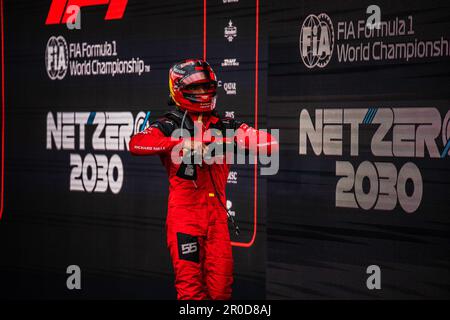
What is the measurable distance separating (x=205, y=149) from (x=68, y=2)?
2.01m

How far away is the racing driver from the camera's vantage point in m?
4.56

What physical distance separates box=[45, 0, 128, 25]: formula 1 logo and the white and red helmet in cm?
124

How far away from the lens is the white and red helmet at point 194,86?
4574 millimetres

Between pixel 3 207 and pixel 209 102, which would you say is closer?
pixel 209 102

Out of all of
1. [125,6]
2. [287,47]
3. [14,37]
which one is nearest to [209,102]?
[287,47]

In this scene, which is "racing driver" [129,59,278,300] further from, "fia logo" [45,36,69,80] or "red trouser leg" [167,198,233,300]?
"fia logo" [45,36,69,80]

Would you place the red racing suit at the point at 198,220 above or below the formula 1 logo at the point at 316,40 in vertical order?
below

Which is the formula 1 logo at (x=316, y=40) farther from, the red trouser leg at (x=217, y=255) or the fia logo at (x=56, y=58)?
the fia logo at (x=56, y=58)

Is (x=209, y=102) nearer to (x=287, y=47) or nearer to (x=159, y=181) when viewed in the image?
(x=287, y=47)

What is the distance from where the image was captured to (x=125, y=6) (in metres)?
5.67

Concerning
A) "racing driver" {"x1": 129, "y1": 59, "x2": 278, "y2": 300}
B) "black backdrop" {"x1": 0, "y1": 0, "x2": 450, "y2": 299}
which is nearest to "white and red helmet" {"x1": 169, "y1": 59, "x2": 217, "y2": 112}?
"racing driver" {"x1": 129, "y1": 59, "x2": 278, "y2": 300}

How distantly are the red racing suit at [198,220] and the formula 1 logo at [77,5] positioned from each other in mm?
1338

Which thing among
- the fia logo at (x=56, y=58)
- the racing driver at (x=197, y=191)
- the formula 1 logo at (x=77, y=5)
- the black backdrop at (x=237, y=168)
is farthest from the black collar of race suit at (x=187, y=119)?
the fia logo at (x=56, y=58)

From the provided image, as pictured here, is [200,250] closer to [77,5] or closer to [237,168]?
[237,168]
